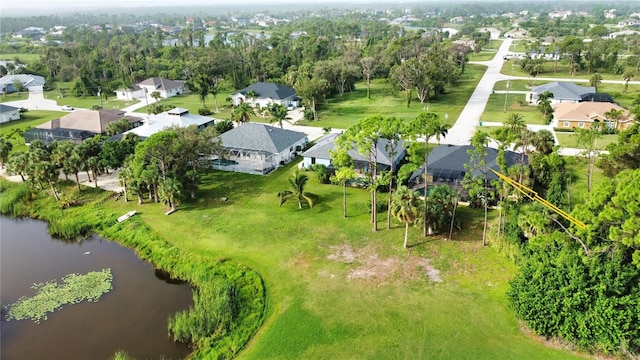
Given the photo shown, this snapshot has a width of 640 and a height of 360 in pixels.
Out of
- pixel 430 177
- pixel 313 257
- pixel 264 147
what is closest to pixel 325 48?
pixel 264 147

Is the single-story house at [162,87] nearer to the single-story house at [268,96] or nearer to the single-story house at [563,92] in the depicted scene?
the single-story house at [268,96]

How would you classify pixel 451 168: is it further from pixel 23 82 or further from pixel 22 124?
pixel 23 82

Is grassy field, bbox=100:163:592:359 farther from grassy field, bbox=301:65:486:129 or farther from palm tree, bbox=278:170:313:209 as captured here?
grassy field, bbox=301:65:486:129

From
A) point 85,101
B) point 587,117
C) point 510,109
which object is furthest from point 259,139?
point 85,101

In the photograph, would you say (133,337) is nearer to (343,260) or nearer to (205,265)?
(205,265)

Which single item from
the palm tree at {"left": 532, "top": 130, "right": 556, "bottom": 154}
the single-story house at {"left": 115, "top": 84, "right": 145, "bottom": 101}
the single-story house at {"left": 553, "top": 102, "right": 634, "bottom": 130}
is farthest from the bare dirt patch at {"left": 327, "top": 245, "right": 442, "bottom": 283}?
the single-story house at {"left": 115, "top": 84, "right": 145, "bottom": 101}
